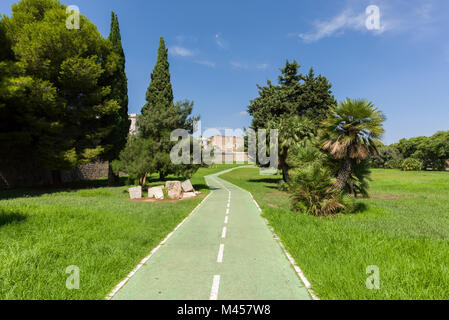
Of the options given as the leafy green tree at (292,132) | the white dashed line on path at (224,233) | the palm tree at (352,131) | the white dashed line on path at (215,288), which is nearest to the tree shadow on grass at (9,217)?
the white dashed line on path at (224,233)

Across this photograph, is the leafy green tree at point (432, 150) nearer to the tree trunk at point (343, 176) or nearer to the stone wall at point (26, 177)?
the tree trunk at point (343, 176)

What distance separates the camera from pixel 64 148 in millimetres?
22219

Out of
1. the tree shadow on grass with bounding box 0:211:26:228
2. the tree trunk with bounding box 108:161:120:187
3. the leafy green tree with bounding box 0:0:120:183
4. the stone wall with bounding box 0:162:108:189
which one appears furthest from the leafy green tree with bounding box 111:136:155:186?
the stone wall with bounding box 0:162:108:189

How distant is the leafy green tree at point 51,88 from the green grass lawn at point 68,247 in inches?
539

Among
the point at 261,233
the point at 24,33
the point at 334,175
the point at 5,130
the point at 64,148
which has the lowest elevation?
the point at 261,233

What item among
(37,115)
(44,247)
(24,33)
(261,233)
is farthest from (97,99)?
(261,233)

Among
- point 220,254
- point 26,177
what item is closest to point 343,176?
point 220,254

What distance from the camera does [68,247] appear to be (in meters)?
7.05

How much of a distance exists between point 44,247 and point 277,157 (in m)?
25.3

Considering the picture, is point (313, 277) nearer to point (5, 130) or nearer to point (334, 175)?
point (334, 175)

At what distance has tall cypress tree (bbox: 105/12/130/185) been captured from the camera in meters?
27.2

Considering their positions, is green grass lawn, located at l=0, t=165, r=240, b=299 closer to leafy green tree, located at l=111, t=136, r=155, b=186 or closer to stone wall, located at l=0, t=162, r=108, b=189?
leafy green tree, located at l=111, t=136, r=155, b=186

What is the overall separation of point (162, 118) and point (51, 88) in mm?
10345

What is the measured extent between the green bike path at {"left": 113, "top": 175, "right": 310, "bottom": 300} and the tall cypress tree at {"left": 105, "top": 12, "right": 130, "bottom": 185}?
21.9 m
